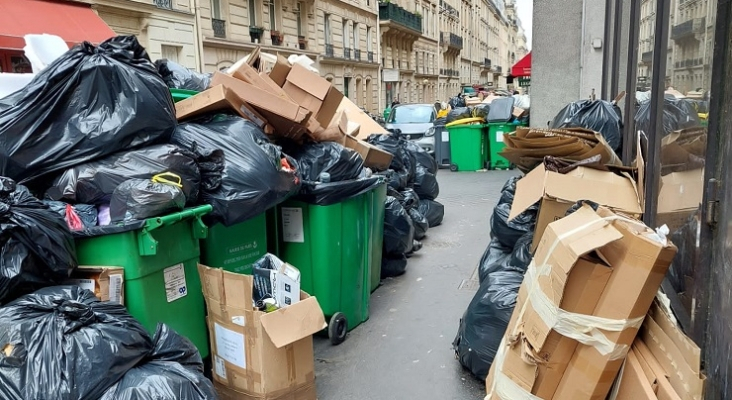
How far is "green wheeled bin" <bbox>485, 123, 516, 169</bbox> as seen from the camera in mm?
11469

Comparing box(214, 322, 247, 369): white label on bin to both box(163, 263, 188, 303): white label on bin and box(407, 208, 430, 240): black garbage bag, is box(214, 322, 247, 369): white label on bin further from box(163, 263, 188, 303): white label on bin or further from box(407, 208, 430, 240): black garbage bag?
box(407, 208, 430, 240): black garbage bag

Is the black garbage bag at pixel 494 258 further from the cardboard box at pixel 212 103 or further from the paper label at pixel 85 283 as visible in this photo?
the paper label at pixel 85 283

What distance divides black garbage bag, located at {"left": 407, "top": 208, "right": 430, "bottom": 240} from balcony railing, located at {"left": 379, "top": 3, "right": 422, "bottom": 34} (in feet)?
94.2

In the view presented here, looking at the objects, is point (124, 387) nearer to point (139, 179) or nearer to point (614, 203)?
point (139, 179)

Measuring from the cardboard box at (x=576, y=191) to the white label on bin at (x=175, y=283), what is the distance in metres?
1.74

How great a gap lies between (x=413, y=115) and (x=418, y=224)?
875 centimetres

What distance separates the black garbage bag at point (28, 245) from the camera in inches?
85.2

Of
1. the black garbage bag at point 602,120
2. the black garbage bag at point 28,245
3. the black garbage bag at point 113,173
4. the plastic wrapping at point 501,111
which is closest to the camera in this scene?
the black garbage bag at point 28,245

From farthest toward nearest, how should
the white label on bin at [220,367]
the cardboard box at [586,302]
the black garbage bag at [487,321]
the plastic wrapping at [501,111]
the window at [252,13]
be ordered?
the window at [252,13] < the plastic wrapping at [501,111] < the black garbage bag at [487,321] < the white label on bin at [220,367] < the cardboard box at [586,302]

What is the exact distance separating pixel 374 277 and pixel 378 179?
1.06 meters

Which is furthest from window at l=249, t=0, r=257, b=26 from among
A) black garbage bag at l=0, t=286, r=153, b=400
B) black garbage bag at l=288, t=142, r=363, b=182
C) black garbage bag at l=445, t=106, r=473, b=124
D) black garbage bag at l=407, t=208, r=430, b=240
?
black garbage bag at l=0, t=286, r=153, b=400

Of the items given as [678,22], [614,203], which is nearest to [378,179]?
[614,203]

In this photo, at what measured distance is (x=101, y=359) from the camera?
6.64 ft

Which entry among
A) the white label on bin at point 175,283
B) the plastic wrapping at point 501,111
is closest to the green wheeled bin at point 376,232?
the white label on bin at point 175,283
